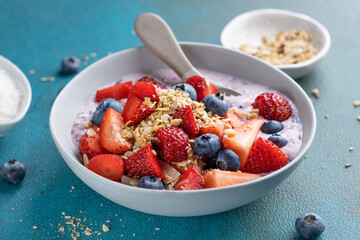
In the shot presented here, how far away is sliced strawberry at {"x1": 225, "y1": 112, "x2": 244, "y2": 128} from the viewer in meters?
1.62

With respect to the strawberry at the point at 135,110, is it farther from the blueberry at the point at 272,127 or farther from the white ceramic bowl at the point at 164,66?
the blueberry at the point at 272,127

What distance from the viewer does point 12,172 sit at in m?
1.64

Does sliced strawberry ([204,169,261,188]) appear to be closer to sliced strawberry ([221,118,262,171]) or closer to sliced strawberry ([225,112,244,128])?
sliced strawberry ([221,118,262,171])

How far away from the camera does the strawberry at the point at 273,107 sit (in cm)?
167

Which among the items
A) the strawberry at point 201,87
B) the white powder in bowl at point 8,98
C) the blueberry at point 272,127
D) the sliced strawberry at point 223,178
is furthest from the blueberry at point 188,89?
the white powder in bowl at point 8,98

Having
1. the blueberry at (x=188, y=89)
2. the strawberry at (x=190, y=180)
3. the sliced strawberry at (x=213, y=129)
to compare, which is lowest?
the strawberry at (x=190, y=180)

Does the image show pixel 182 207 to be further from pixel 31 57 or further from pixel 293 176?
pixel 31 57

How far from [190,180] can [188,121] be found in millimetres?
255

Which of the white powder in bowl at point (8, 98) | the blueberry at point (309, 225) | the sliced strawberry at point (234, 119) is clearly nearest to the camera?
the blueberry at point (309, 225)

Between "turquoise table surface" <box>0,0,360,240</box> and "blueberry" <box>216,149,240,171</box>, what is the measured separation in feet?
0.60

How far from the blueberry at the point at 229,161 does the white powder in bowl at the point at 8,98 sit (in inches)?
39.5

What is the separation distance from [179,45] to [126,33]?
65 cm

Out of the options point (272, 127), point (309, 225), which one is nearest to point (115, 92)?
point (272, 127)

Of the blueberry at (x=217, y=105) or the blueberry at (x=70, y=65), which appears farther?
the blueberry at (x=70, y=65)
